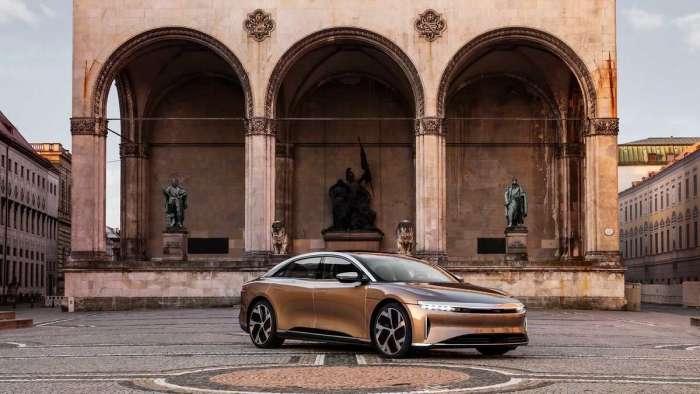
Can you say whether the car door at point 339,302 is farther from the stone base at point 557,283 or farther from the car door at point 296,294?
the stone base at point 557,283

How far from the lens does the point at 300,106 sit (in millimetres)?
50344

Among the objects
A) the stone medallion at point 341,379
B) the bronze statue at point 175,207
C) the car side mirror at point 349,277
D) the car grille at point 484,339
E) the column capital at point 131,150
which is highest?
the column capital at point 131,150

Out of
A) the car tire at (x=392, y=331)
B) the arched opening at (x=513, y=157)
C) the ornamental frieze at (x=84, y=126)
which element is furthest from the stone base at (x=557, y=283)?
the car tire at (x=392, y=331)

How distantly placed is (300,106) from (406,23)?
9.07 meters

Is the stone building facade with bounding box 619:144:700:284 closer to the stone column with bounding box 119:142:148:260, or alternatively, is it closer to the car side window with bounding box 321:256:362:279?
the stone column with bounding box 119:142:148:260

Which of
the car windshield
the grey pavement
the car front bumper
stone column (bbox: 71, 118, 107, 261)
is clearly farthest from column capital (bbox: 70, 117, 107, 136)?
the car front bumper

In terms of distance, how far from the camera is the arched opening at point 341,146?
49.8m

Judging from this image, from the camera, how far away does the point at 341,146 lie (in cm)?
5066

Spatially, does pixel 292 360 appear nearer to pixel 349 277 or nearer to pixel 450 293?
pixel 349 277

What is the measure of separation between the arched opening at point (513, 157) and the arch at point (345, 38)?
21.3 ft

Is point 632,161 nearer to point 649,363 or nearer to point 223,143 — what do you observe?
point 223,143

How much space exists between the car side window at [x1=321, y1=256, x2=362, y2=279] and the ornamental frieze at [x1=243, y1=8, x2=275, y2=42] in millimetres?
27093

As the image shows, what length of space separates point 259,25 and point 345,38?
3.22 metres

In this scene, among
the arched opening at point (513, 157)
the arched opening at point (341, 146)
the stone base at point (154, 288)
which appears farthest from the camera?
the arched opening at point (341, 146)
